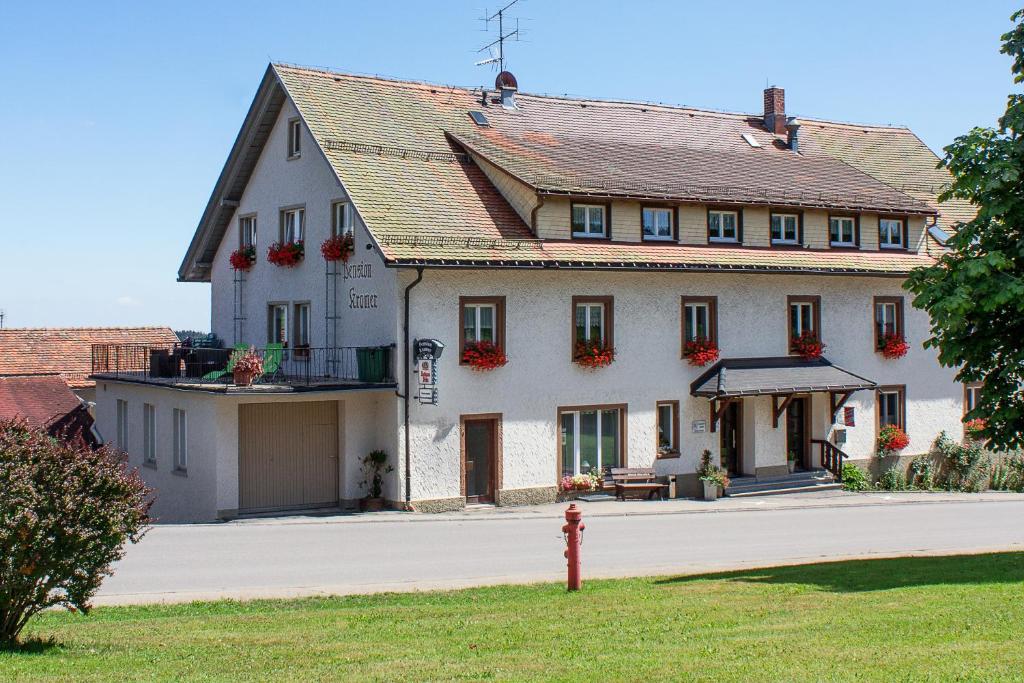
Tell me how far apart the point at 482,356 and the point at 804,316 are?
32.2ft

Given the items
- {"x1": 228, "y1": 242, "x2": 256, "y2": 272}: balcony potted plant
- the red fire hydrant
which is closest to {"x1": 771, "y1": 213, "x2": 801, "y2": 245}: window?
{"x1": 228, "y1": 242, "x2": 256, "y2": 272}: balcony potted plant

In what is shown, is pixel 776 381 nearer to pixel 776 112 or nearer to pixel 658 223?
pixel 658 223

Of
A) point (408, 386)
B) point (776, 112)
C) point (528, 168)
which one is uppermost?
point (776, 112)

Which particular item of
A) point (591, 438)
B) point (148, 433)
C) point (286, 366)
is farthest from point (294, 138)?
point (591, 438)

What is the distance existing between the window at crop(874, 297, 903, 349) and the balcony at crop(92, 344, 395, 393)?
14211mm

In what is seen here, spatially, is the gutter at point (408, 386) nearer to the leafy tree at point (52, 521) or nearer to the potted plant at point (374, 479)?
the potted plant at point (374, 479)

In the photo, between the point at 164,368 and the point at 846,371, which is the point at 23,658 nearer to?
the point at 164,368

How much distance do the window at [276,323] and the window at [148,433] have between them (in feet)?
11.5

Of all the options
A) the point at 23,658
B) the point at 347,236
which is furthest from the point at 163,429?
the point at 23,658

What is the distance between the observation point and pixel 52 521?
10.8 m

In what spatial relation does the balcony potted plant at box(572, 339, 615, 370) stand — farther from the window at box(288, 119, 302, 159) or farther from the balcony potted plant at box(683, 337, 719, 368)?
the window at box(288, 119, 302, 159)

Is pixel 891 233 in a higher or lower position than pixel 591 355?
higher

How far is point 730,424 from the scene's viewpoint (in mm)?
29312

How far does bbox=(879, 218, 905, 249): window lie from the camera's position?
104ft
